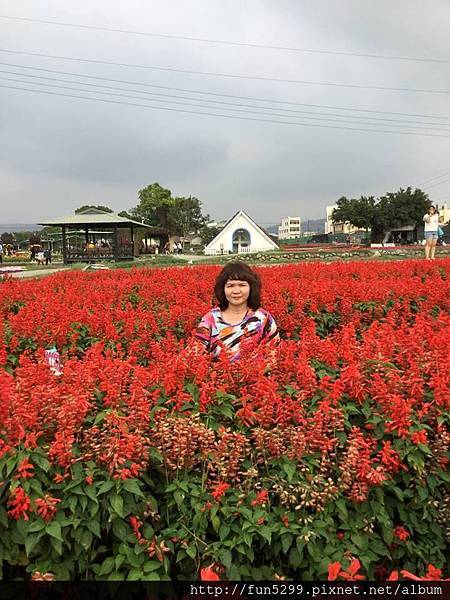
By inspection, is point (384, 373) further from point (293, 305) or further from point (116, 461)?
point (293, 305)

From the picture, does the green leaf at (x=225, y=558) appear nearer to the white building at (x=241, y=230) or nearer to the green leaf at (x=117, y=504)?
the green leaf at (x=117, y=504)

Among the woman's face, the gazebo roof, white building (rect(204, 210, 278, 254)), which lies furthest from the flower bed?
white building (rect(204, 210, 278, 254))

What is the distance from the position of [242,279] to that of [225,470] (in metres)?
2.25

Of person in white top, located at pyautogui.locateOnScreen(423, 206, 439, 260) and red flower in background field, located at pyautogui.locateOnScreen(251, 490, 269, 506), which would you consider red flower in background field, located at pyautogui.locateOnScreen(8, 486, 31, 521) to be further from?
person in white top, located at pyautogui.locateOnScreen(423, 206, 439, 260)

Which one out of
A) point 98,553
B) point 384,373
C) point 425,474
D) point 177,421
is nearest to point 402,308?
point 384,373

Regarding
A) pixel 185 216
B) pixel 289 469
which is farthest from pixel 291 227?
pixel 289 469

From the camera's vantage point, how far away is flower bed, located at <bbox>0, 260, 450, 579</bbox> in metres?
1.91

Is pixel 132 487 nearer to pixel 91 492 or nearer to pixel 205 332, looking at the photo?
pixel 91 492

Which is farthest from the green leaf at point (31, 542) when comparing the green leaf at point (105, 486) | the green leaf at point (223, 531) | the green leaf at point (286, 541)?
the green leaf at point (286, 541)

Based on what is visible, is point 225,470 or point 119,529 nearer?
point 119,529

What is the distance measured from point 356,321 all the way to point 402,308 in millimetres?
1120

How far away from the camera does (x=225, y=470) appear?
2.06 meters

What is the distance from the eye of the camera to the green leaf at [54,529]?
69.4 inches

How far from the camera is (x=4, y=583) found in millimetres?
2043
